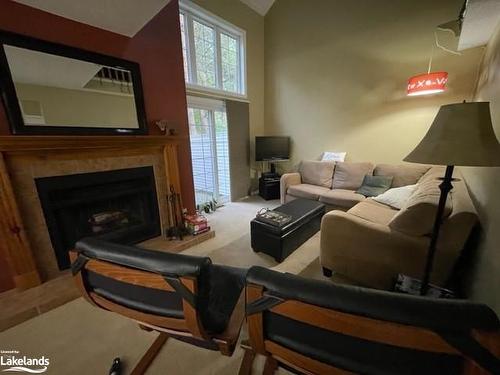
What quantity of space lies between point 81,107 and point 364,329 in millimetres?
2482

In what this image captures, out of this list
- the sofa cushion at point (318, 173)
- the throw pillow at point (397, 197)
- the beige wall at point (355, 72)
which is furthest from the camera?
the sofa cushion at point (318, 173)

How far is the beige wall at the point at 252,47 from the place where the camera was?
3.68 m

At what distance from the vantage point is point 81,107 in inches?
73.1

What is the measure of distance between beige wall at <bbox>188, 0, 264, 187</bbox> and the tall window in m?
0.13

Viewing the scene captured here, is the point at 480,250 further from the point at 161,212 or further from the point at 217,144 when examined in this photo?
the point at 217,144

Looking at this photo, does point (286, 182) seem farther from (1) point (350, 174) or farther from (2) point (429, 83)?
(2) point (429, 83)

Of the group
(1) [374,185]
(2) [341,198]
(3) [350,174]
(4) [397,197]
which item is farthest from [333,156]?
(4) [397,197]

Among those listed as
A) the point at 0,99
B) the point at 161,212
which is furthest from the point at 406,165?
the point at 0,99

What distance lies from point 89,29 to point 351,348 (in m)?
2.79

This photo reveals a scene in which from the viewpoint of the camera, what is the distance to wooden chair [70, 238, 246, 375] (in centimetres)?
70

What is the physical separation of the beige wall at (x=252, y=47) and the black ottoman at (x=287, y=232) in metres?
2.36

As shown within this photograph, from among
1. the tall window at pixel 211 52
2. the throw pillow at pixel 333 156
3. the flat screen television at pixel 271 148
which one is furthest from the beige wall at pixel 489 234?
the tall window at pixel 211 52

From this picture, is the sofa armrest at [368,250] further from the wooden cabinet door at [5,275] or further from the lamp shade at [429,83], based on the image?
the wooden cabinet door at [5,275]

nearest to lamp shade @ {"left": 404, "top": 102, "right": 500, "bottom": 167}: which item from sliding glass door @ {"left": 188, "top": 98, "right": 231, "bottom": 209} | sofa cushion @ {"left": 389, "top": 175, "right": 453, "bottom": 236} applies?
sofa cushion @ {"left": 389, "top": 175, "right": 453, "bottom": 236}
